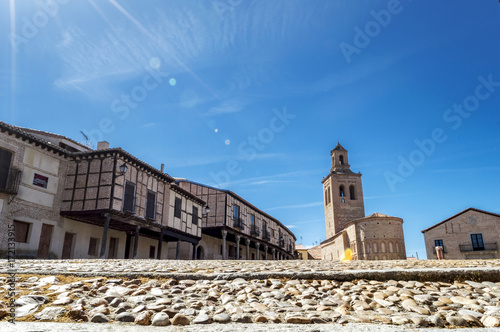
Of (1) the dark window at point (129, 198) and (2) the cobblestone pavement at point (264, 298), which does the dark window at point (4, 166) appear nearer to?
(1) the dark window at point (129, 198)

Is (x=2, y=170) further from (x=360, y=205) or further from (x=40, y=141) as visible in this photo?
(x=360, y=205)

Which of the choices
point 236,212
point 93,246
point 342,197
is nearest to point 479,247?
point 236,212

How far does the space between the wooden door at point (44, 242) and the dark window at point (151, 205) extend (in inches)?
192

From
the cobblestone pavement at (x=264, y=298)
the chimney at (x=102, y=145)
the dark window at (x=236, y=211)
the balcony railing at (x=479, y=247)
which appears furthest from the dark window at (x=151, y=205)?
the balcony railing at (x=479, y=247)

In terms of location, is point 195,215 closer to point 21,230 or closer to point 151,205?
point 151,205

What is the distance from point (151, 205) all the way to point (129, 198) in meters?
2.13

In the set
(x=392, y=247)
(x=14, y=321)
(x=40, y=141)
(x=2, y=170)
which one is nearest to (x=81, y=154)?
(x=40, y=141)

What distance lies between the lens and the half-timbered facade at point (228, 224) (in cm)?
2714

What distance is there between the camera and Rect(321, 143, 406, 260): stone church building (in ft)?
129

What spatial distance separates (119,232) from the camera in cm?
2062

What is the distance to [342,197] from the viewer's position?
5616cm

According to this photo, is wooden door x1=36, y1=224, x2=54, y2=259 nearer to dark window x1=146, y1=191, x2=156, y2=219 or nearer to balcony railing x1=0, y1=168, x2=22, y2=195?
balcony railing x1=0, y1=168, x2=22, y2=195

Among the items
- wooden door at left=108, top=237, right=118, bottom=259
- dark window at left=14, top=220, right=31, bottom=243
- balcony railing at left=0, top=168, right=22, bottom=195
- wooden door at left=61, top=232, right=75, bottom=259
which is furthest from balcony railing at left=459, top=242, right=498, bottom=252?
balcony railing at left=0, top=168, right=22, bottom=195

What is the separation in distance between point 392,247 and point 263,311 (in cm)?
3939
